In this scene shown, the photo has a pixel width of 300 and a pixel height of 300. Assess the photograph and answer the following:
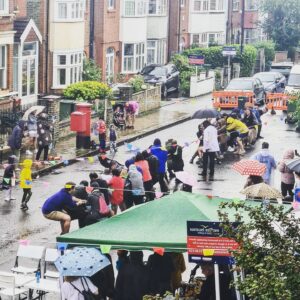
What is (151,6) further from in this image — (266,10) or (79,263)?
(79,263)

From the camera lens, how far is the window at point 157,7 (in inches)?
2302

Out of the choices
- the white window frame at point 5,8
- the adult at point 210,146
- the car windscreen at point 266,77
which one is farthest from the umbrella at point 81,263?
the car windscreen at point 266,77

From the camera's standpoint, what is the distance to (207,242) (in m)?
15.0

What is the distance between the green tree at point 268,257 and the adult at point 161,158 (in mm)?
14421

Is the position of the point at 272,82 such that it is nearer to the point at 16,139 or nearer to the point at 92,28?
the point at 92,28

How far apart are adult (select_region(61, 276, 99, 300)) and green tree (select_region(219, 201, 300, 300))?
3.30 metres

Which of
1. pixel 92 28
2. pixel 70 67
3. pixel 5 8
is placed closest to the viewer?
pixel 5 8

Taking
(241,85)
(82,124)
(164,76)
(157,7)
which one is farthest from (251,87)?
(82,124)

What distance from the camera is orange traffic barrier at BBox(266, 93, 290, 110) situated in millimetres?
45656

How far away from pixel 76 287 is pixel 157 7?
4469 centimetres

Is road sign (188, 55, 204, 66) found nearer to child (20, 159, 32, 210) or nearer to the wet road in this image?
the wet road

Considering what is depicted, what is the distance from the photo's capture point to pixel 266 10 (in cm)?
7319

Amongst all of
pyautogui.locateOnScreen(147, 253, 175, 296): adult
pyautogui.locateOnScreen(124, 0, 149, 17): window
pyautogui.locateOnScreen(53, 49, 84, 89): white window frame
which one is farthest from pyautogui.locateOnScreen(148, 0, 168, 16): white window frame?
pyautogui.locateOnScreen(147, 253, 175, 296): adult

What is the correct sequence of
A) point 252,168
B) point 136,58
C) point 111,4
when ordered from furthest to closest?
point 136,58 < point 111,4 < point 252,168
